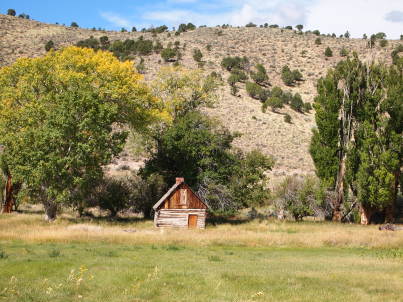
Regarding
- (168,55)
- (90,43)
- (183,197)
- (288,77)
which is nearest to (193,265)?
(183,197)

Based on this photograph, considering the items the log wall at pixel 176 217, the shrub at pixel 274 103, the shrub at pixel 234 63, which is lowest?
the log wall at pixel 176 217

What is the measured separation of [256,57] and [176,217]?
263ft

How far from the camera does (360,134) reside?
41875mm

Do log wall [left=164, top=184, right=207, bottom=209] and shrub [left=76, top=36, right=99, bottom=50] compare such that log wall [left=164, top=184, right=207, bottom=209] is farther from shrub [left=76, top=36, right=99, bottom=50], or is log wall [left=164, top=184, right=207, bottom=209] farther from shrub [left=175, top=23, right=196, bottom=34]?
shrub [left=175, top=23, right=196, bottom=34]

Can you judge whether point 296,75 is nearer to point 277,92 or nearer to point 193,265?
point 277,92

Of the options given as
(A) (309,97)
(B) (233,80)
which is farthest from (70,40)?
(A) (309,97)

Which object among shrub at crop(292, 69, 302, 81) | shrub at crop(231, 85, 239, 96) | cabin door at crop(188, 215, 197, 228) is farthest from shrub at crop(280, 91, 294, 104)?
cabin door at crop(188, 215, 197, 228)

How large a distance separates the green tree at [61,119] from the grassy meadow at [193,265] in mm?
3686

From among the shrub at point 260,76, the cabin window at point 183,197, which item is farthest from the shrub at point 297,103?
the cabin window at point 183,197

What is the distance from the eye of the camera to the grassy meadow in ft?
45.4


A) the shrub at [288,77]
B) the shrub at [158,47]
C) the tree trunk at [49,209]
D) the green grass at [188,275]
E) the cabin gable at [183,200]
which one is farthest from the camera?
the shrub at [158,47]

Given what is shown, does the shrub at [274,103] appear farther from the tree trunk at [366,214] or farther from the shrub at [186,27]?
the shrub at [186,27]

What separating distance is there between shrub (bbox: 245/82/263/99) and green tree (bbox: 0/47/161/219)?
173ft

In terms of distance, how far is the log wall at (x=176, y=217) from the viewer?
3624 centimetres
